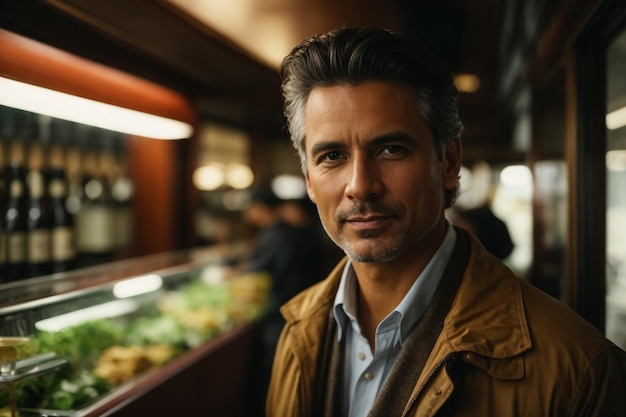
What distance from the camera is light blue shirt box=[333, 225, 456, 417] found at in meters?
1.36

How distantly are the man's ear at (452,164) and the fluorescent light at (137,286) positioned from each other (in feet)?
5.44

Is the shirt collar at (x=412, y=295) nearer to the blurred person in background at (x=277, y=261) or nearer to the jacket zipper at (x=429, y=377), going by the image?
the jacket zipper at (x=429, y=377)

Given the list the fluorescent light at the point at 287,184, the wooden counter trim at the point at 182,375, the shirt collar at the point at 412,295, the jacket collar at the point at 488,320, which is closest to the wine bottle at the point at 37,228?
the wooden counter trim at the point at 182,375

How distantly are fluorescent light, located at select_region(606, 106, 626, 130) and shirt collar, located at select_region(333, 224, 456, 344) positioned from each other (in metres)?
0.81

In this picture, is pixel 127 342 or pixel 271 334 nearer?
pixel 127 342

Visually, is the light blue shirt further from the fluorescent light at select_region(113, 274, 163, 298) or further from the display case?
the fluorescent light at select_region(113, 274, 163, 298)

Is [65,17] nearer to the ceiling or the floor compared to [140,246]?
nearer to the ceiling

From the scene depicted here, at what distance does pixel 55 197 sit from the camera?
2.63 meters

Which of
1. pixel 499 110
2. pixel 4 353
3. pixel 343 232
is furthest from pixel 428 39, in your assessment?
pixel 499 110

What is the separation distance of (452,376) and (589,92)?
1.35 metres

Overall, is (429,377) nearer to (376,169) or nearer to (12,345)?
(376,169)

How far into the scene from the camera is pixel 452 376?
3.78ft

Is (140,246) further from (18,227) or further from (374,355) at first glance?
(374,355)

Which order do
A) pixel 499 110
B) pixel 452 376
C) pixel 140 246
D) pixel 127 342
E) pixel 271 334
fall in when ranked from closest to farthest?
pixel 452 376 → pixel 127 342 → pixel 271 334 → pixel 140 246 → pixel 499 110
